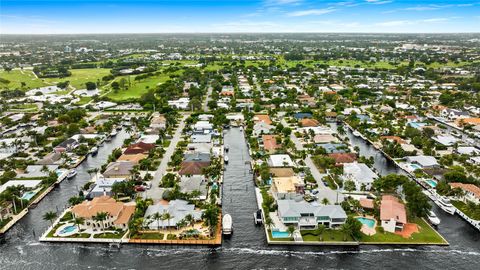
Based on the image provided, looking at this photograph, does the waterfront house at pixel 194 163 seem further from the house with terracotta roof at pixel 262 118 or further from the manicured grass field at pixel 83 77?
Result: the manicured grass field at pixel 83 77

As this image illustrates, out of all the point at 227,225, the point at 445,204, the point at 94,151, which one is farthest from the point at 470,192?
the point at 94,151

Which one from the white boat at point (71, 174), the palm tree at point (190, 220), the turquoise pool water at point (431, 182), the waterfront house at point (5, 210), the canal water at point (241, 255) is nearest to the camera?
the canal water at point (241, 255)

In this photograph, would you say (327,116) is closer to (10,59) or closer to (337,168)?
(337,168)

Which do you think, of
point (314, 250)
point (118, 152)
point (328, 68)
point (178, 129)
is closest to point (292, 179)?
point (314, 250)

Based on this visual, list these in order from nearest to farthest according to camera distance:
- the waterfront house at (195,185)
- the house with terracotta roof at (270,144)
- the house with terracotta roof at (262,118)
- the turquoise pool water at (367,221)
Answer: the turquoise pool water at (367,221) < the waterfront house at (195,185) < the house with terracotta roof at (270,144) < the house with terracotta roof at (262,118)

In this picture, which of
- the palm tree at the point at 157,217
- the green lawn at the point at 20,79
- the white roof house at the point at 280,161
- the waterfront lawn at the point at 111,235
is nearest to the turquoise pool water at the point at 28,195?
the waterfront lawn at the point at 111,235

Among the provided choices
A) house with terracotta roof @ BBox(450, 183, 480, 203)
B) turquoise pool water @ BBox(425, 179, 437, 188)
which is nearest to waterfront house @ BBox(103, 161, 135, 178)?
turquoise pool water @ BBox(425, 179, 437, 188)
